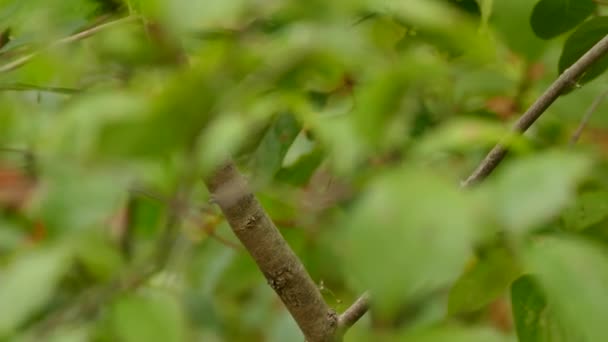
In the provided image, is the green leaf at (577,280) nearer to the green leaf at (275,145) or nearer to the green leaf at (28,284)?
the green leaf at (28,284)

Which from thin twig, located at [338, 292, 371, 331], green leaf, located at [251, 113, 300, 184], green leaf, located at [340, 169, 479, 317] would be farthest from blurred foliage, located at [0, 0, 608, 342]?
green leaf, located at [251, 113, 300, 184]

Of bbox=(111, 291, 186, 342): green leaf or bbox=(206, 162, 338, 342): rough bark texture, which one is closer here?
bbox=(111, 291, 186, 342): green leaf

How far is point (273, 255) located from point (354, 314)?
0.08 metres

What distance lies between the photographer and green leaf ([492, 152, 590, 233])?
1.54 feet

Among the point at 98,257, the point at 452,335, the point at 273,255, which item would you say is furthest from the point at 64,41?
the point at 452,335

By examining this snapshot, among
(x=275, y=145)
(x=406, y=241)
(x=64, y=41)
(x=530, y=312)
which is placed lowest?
Answer: (x=530, y=312)

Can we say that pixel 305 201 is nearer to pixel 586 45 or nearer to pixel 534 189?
pixel 534 189

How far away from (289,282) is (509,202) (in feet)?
1.44

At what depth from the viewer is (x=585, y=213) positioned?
983 mm

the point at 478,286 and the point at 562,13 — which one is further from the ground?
the point at 562,13

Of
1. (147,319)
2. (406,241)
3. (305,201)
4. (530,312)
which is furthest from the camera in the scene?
(530,312)

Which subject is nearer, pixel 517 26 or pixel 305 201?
pixel 305 201

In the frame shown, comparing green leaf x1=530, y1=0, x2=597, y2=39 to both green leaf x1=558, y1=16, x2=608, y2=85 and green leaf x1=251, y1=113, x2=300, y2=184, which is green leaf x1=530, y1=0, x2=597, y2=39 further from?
green leaf x1=251, y1=113, x2=300, y2=184

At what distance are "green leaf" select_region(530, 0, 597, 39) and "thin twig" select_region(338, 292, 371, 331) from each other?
0.90 feet
